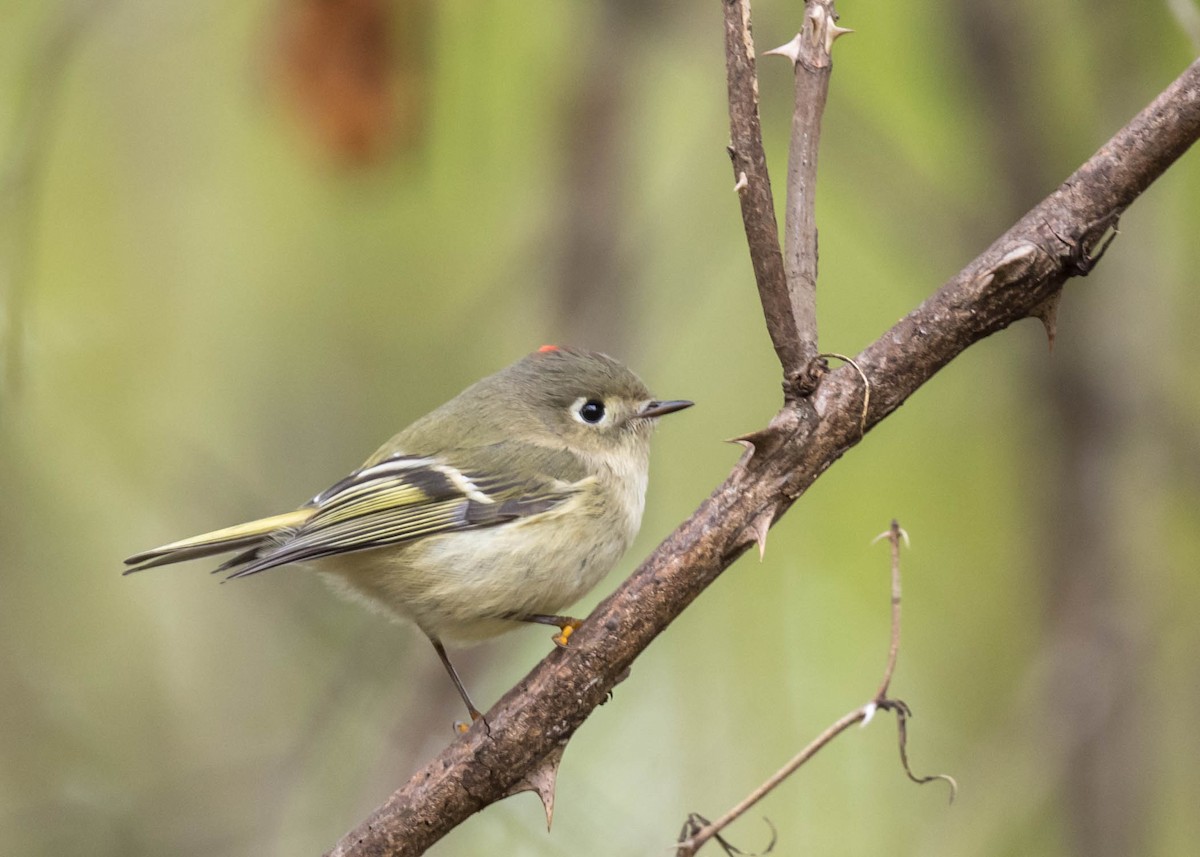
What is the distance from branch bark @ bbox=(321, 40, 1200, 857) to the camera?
1.60 meters

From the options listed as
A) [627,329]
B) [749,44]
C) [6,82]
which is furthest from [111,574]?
[749,44]

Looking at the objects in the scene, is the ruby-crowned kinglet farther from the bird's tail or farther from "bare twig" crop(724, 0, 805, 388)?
"bare twig" crop(724, 0, 805, 388)

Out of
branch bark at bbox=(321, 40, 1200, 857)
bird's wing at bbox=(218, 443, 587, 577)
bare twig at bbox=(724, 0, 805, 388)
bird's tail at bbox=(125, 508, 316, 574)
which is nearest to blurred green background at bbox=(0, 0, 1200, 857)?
bird's tail at bbox=(125, 508, 316, 574)

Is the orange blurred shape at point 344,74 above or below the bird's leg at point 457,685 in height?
above

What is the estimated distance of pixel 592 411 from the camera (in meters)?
3.21

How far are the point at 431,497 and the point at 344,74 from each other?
1.01 metres

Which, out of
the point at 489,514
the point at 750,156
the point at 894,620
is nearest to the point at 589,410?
the point at 489,514

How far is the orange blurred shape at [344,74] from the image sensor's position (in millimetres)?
3006

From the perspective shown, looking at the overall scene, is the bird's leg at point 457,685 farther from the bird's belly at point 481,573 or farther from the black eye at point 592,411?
the black eye at point 592,411

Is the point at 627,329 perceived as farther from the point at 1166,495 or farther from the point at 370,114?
→ the point at 1166,495

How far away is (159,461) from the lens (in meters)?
4.87

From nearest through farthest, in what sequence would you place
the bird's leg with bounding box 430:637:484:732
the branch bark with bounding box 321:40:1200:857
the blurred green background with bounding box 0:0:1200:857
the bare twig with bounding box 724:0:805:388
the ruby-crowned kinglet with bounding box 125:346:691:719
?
the bare twig with bounding box 724:0:805:388, the branch bark with bounding box 321:40:1200:857, the bird's leg with bounding box 430:637:484:732, the ruby-crowned kinglet with bounding box 125:346:691:719, the blurred green background with bounding box 0:0:1200:857

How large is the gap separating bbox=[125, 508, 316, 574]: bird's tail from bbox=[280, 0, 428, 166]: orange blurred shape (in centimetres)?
87

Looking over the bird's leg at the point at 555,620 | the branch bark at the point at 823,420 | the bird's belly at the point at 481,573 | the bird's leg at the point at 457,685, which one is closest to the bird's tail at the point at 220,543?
the bird's belly at the point at 481,573
